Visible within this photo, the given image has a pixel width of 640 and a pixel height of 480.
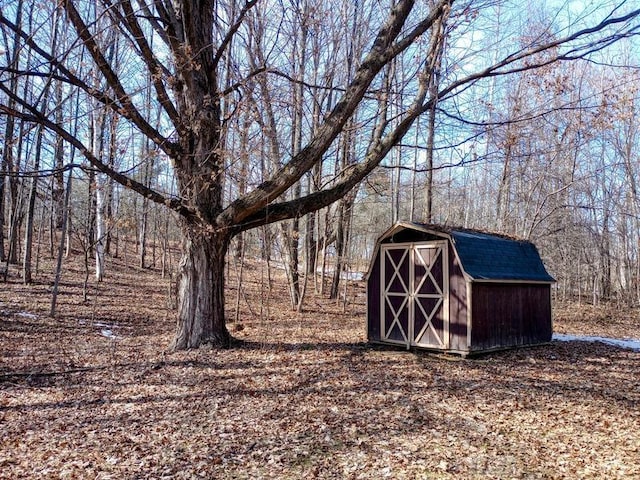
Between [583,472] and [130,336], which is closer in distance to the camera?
[583,472]

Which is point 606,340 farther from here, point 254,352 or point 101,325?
point 101,325

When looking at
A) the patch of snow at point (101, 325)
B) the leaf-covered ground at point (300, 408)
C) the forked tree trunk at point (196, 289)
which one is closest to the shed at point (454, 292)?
the leaf-covered ground at point (300, 408)

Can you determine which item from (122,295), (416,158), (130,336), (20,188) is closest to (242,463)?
(130,336)

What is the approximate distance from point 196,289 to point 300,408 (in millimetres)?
3287

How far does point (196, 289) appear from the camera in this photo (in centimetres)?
820

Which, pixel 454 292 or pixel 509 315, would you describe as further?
pixel 509 315

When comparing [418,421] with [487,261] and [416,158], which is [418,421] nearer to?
[487,261]

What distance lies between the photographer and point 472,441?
477 cm

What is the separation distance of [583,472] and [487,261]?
228 inches

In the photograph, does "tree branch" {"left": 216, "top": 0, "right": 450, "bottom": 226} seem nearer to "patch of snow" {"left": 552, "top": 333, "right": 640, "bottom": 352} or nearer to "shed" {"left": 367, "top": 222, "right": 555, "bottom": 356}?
"shed" {"left": 367, "top": 222, "right": 555, "bottom": 356}

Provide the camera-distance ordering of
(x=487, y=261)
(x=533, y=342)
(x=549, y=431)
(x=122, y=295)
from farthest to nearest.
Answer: (x=122, y=295), (x=533, y=342), (x=487, y=261), (x=549, y=431)

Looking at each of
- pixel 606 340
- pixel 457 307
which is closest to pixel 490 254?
pixel 457 307

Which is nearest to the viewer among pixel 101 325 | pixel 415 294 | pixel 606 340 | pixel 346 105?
pixel 346 105

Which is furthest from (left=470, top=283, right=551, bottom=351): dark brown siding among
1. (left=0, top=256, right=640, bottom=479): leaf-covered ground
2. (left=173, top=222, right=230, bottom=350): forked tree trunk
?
(left=173, top=222, right=230, bottom=350): forked tree trunk
